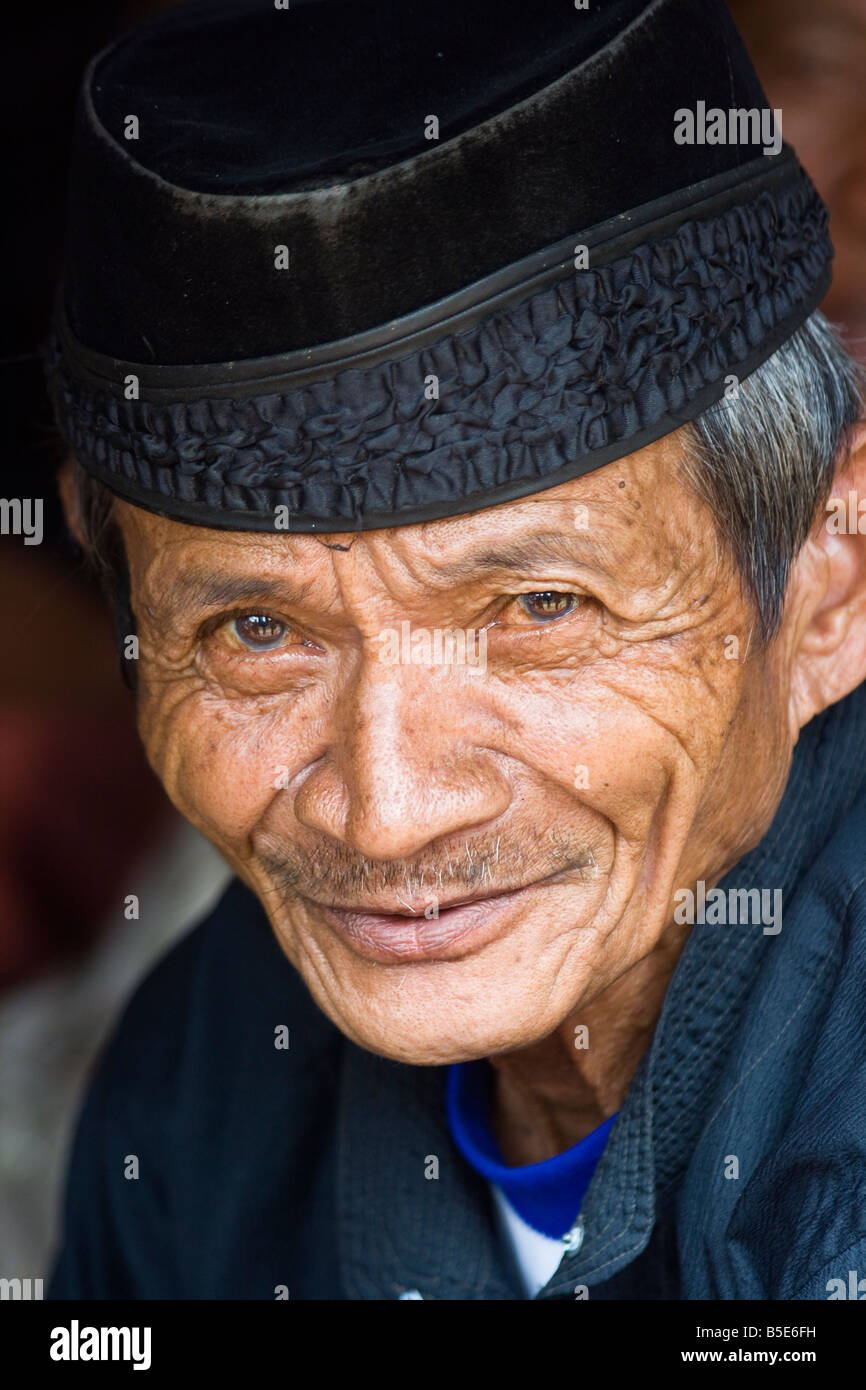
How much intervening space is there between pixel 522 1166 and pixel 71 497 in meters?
1.15

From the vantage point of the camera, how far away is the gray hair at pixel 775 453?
1.58 meters

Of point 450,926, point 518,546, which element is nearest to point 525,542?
point 518,546

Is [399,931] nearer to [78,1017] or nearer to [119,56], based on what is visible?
[119,56]

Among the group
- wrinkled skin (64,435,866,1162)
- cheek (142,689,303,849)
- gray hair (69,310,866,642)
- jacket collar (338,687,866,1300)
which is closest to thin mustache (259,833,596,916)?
wrinkled skin (64,435,866,1162)

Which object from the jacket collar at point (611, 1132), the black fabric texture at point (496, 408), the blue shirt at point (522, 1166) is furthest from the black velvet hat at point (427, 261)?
the blue shirt at point (522, 1166)

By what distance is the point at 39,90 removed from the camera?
3.19m

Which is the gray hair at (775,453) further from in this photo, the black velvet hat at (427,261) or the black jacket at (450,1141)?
the black jacket at (450,1141)

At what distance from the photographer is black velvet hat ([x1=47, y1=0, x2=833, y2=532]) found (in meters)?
1.44

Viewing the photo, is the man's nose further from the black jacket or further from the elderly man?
the black jacket

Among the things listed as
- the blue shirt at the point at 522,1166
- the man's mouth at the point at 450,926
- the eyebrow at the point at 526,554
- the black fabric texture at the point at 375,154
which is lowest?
the blue shirt at the point at 522,1166

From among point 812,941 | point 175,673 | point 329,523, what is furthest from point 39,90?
A: point 812,941

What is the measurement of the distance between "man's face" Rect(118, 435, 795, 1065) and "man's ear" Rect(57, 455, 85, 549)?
295mm
